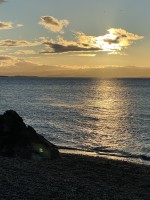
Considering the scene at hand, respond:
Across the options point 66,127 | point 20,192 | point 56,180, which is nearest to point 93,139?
point 66,127

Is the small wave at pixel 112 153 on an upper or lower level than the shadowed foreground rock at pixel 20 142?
lower

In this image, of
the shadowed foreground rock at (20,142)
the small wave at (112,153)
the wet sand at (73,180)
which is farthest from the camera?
the small wave at (112,153)

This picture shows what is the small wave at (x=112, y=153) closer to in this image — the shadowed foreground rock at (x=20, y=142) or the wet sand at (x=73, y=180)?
the wet sand at (x=73, y=180)

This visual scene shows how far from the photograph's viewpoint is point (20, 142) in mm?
27797

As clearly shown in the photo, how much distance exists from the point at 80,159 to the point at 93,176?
6.28m

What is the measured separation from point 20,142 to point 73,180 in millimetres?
8903

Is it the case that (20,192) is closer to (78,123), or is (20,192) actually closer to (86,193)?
(86,193)

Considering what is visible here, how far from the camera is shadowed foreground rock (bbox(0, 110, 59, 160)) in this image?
88.9ft

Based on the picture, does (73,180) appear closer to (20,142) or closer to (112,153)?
(20,142)

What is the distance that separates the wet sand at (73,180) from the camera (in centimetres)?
1683

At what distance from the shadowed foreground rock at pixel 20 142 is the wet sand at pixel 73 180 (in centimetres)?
130

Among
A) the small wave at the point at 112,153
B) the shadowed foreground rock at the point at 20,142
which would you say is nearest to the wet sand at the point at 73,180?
the shadowed foreground rock at the point at 20,142

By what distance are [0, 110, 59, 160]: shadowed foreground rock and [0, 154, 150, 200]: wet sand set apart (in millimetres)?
1296

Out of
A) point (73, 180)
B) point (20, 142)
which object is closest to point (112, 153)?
point (20, 142)
